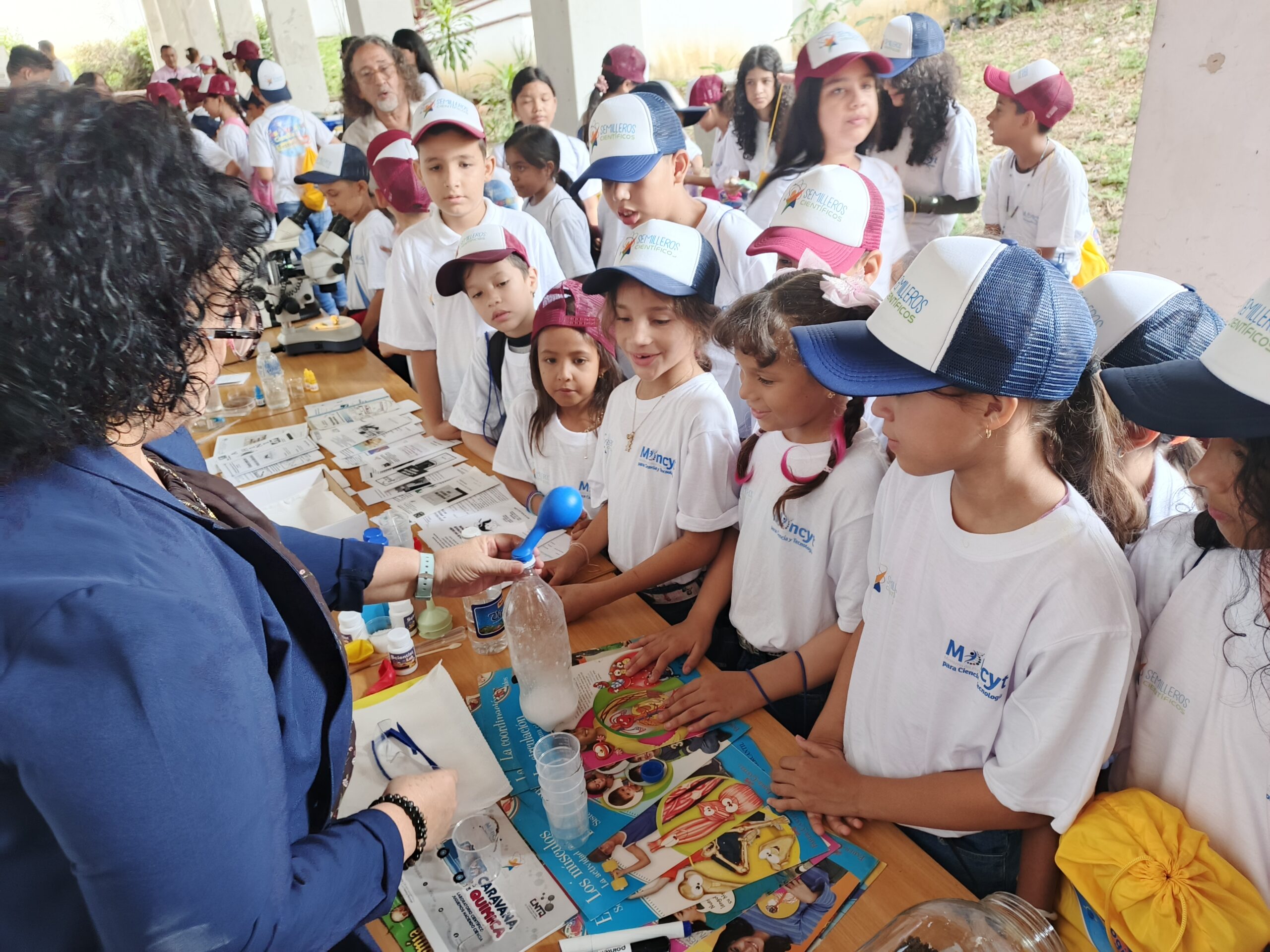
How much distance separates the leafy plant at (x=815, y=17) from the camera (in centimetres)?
710

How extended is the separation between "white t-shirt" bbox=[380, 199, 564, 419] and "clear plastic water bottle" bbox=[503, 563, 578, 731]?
146 centimetres

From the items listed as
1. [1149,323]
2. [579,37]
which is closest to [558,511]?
[1149,323]

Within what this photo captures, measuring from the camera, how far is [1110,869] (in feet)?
3.19

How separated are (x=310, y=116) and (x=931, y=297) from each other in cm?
726

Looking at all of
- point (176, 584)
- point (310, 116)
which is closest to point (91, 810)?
point (176, 584)

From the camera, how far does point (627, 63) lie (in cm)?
502

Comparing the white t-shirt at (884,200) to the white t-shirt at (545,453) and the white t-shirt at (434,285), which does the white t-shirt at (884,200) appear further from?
the white t-shirt at (545,453)

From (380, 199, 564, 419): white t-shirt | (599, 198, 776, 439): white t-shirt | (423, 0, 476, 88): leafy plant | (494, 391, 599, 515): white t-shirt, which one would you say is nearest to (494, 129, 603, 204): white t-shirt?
(380, 199, 564, 419): white t-shirt

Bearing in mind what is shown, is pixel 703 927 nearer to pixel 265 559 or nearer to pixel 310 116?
pixel 265 559

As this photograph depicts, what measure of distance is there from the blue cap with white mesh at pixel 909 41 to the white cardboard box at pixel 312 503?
2.70 m

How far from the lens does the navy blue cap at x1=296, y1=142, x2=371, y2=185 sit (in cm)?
395

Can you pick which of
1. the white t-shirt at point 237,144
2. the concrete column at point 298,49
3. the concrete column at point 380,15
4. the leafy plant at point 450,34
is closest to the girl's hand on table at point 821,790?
the white t-shirt at point 237,144

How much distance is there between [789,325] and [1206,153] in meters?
2.04

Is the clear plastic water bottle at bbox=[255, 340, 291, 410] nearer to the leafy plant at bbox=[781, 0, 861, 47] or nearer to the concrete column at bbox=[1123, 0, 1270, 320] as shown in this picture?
the concrete column at bbox=[1123, 0, 1270, 320]
